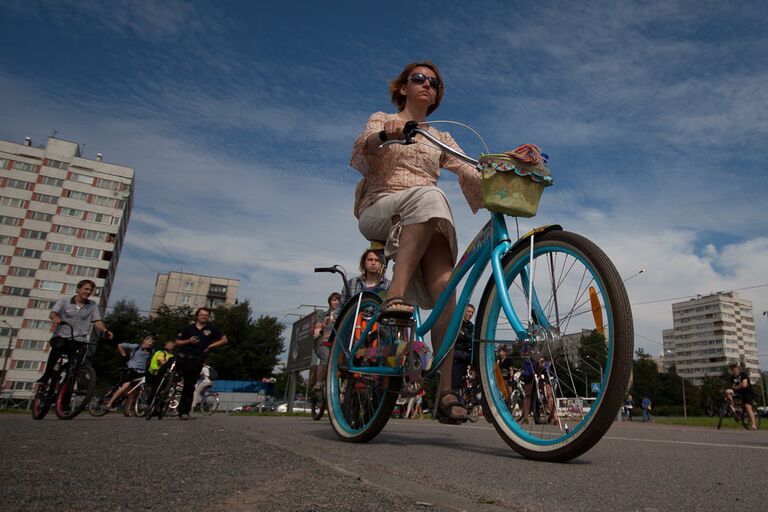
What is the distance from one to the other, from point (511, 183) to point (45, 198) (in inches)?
3577

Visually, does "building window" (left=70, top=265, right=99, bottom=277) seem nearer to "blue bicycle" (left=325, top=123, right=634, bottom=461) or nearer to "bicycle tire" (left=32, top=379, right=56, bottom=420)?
"bicycle tire" (left=32, top=379, right=56, bottom=420)

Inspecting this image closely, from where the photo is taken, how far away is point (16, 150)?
255 feet

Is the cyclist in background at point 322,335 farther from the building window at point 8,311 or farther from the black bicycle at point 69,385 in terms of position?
the building window at point 8,311

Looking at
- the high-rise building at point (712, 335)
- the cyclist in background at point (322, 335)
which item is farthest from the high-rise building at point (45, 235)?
the high-rise building at point (712, 335)

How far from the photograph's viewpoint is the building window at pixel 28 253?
74.7 m

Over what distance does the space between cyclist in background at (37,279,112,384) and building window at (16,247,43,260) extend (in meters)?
81.5

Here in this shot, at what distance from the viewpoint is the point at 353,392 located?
11.7ft

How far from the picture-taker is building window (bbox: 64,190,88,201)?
7919 cm

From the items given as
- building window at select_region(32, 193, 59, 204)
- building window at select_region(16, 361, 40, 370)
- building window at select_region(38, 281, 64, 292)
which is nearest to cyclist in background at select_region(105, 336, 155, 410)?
building window at select_region(16, 361, 40, 370)

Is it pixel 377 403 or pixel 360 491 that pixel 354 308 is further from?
pixel 360 491

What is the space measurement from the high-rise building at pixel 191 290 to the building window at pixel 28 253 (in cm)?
2972

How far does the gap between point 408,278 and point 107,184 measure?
9040 centimetres

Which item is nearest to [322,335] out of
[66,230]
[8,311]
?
[8,311]

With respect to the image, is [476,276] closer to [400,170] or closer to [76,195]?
[400,170]
